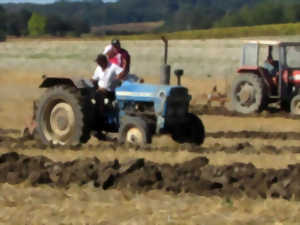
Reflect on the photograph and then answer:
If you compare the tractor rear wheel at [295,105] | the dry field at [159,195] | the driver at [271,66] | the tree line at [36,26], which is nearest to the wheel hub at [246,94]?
the driver at [271,66]

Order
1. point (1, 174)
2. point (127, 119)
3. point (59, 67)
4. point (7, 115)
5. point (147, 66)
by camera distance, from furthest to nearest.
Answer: point (59, 67) < point (147, 66) < point (7, 115) < point (127, 119) < point (1, 174)

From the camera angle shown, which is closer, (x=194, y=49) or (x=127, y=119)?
(x=127, y=119)

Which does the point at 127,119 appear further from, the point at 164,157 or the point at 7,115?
the point at 7,115

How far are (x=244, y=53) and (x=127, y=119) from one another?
814 cm

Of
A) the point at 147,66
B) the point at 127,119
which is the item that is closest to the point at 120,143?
the point at 127,119

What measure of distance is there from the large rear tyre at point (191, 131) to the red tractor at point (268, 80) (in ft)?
20.3

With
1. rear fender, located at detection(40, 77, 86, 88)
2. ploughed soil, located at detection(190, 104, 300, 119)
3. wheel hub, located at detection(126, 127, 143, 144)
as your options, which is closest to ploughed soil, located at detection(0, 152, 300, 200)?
wheel hub, located at detection(126, 127, 143, 144)

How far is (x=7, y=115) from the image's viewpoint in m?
19.1

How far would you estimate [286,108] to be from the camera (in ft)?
63.9

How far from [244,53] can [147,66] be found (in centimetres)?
1800

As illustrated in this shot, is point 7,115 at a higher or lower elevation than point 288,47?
lower

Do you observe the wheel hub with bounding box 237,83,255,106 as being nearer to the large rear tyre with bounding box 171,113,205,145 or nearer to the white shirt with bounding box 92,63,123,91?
the large rear tyre with bounding box 171,113,205,145

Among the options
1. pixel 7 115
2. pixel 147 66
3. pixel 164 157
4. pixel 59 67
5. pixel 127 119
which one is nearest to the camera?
pixel 164 157

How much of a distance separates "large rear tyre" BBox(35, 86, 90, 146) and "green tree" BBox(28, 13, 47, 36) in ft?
324
